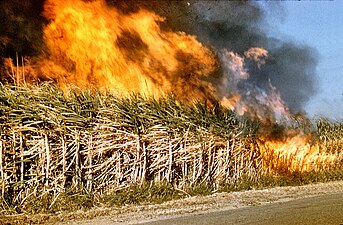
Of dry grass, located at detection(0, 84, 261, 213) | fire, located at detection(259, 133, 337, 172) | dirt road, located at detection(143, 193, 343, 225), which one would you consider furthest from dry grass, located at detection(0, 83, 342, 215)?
dirt road, located at detection(143, 193, 343, 225)

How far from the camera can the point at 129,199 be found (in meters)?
10.5

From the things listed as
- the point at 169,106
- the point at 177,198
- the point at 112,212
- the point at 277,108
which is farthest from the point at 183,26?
the point at 112,212

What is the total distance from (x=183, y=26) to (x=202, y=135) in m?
6.44

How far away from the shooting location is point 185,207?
10.0 meters

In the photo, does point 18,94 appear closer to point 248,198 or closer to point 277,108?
point 248,198

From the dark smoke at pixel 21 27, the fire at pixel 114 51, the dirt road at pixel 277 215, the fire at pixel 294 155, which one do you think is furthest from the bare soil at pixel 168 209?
the dark smoke at pixel 21 27

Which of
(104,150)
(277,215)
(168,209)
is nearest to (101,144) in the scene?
(104,150)

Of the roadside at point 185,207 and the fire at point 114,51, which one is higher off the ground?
the fire at point 114,51

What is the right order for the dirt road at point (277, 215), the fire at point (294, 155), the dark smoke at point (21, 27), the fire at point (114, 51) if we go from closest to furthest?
1. the dirt road at point (277, 215)
2. the fire at point (114, 51)
3. the dark smoke at point (21, 27)
4. the fire at point (294, 155)

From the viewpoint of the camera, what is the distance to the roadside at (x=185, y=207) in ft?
28.3

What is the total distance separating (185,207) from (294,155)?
7.39 meters

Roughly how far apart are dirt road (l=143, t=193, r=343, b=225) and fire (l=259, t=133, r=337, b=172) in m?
4.68

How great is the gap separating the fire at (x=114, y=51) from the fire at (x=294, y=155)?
277 cm

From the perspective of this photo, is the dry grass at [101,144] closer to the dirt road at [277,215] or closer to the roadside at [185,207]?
the roadside at [185,207]
